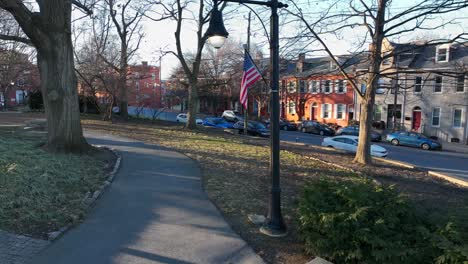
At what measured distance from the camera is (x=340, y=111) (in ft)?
155

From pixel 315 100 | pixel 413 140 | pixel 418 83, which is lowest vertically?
pixel 413 140

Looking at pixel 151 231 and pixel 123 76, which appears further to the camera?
pixel 123 76

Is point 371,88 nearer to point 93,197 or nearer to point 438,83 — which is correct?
point 93,197

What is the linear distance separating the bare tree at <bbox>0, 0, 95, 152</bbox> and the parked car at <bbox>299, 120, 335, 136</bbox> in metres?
32.9

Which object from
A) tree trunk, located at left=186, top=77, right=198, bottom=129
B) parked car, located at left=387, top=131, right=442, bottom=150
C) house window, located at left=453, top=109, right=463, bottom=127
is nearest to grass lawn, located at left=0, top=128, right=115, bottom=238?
tree trunk, located at left=186, top=77, right=198, bottom=129

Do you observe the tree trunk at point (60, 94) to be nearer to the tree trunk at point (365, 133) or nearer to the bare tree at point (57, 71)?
the bare tree at point (57, 71)

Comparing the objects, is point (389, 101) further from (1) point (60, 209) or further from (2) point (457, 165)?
(1) point (60, 209)

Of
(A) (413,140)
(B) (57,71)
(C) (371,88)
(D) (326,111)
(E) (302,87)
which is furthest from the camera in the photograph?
(E) (302,87)

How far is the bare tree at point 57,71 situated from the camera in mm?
11281

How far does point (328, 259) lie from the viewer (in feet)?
16.4

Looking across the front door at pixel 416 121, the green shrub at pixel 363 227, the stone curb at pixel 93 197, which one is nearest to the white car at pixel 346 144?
the stone curb at pixel 93 197

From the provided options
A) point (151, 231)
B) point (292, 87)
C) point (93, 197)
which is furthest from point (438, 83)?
point (151, 231)

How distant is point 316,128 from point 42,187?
1467 inches

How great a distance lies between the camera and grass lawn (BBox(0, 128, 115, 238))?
6172mm
